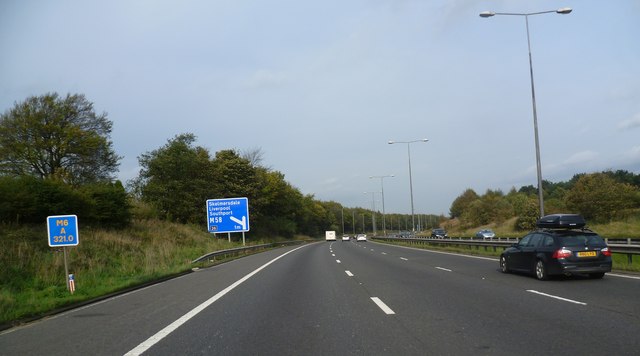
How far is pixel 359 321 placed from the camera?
912cm

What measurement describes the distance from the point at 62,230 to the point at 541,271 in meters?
13.9

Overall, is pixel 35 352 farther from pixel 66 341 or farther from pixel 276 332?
pixel 276 332

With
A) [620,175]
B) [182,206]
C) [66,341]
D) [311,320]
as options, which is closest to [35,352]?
[66,341]

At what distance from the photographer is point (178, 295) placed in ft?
46.5

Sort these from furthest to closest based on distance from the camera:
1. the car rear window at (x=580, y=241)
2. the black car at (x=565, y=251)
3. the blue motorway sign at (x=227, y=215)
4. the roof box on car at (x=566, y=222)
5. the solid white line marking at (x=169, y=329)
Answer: the blue motorway sign at (x=227, y=215) < the roof box on car at (x=566, y=222) < the car rear window at (x=580, y=241) < the black car at (x=565, y=251) < the solid white line marking at (x=169, y=329)

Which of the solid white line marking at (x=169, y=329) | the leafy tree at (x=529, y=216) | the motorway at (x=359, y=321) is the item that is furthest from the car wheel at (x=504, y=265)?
the leafy tree at (x=529, y=216)

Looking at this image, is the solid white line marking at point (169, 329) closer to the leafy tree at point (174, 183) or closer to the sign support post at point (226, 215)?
the sign support post at point (226, 215)

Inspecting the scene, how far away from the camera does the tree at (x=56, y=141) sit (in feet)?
158

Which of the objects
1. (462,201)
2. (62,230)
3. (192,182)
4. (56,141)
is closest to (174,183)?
(192,182)

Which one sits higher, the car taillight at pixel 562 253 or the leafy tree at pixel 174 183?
the leafy tree at pixel 174 183

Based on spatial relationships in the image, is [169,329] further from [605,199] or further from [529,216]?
[529,216]

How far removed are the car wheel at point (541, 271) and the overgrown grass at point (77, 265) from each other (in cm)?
1245

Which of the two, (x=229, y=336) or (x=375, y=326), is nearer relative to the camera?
(x=229, y=336)

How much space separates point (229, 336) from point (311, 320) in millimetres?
1829
